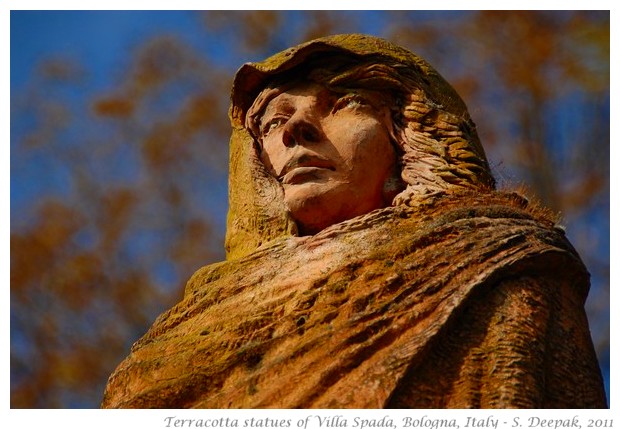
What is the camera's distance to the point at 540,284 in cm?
768

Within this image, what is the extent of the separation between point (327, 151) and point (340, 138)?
0.12 meters

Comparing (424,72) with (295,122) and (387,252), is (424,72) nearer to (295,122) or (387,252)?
(295,122)

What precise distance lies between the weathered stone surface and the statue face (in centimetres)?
34

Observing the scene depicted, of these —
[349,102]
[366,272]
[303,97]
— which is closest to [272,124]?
→ [303,97]

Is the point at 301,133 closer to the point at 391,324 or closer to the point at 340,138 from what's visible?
the point at 340,138

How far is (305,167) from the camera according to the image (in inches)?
340

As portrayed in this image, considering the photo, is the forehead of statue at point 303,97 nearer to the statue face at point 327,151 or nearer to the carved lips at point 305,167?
the statue face at point 327,151

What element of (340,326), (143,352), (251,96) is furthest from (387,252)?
(251,96)

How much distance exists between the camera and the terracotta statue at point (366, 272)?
280 inches

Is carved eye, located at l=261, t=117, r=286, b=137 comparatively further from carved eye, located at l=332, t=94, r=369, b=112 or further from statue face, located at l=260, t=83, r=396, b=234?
carved eye, located at l=332, t=94, r=369, b=112

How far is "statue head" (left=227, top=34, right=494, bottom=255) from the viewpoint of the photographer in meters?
8.55

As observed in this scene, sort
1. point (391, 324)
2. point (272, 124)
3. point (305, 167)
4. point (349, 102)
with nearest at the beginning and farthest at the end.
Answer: point (391, 324) → point (305, 167) → point (349, 102) → point (272, 124)

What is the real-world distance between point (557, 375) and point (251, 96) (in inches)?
113

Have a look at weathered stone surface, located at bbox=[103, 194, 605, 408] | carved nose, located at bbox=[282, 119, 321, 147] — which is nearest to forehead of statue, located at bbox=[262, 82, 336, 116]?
carved nose, located at bbox=[282, 119, 321, 147]
